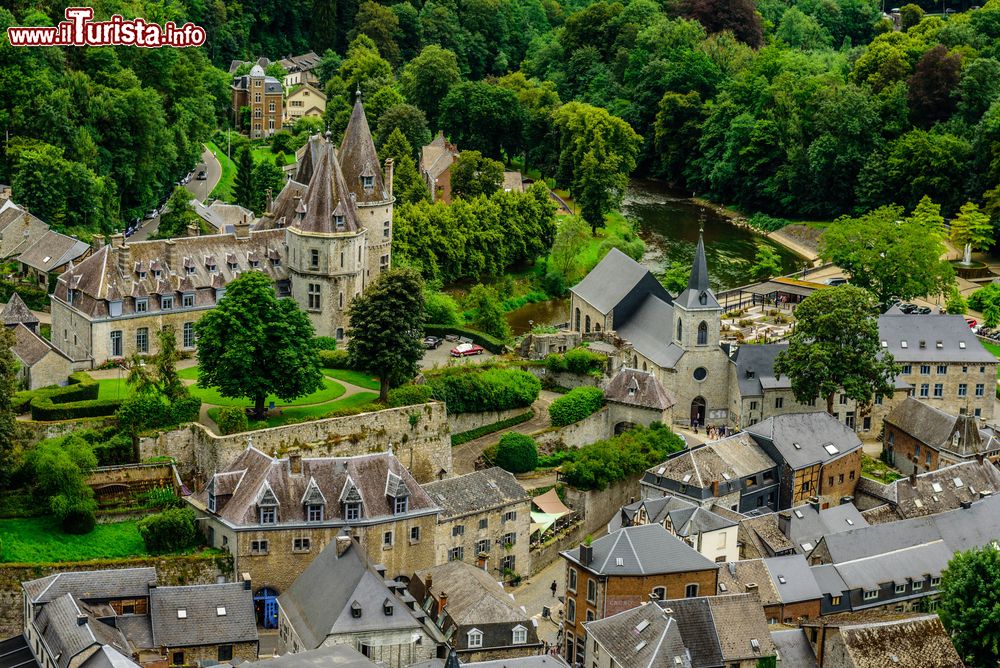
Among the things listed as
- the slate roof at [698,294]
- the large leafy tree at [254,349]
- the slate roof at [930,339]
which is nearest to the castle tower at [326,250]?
the large leafy tree at [254,349]

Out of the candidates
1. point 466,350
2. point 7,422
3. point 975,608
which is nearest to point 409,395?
point 466,350

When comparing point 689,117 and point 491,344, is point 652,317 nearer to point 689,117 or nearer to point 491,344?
point 491,344

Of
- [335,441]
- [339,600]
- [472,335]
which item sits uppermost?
[472,335]

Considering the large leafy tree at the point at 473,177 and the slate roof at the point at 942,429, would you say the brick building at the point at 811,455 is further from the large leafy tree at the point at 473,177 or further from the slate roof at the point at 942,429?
the large leafy tree at the point at 473,177

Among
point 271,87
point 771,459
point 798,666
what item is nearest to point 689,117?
point 271,87

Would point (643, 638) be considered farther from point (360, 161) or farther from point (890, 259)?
point (890, 259)

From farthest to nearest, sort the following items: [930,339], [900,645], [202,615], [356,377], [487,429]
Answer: [930,339] < [487,429] < [356,377] < [900,645] < [202,615]
